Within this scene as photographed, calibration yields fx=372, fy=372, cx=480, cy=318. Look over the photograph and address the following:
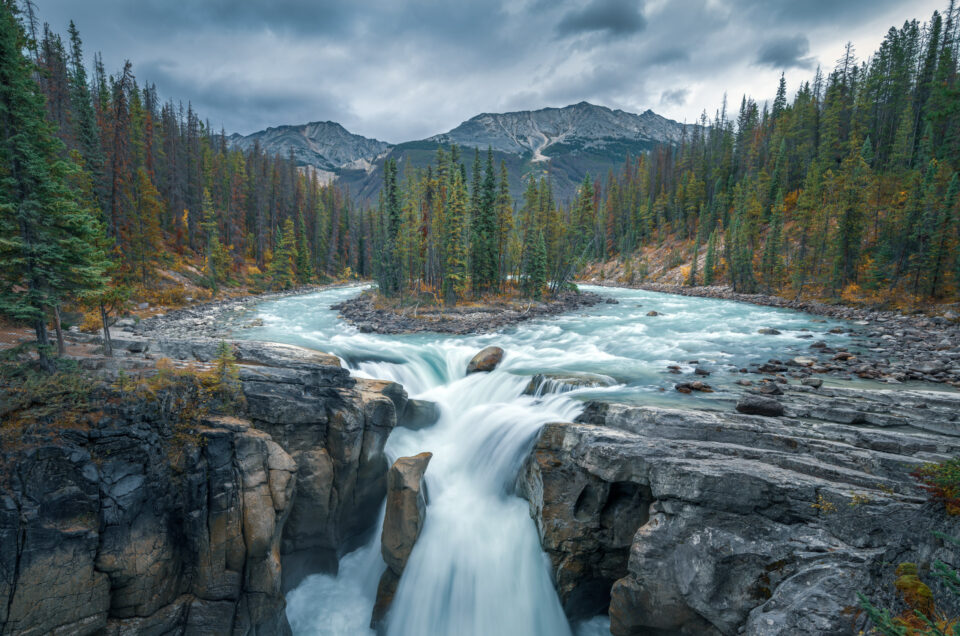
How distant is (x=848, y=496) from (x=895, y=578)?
1.31m

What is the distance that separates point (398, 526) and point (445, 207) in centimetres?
3734

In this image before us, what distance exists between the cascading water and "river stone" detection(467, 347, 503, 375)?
63 cm

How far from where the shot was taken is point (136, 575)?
767cm

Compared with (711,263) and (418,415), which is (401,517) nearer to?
(418,415)

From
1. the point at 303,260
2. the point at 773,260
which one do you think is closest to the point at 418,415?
the point at 773,260

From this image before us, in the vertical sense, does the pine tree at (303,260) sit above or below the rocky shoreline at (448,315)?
above

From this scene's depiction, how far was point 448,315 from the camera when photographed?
36125 millimetres

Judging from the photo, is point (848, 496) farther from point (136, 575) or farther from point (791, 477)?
point (136, 575)

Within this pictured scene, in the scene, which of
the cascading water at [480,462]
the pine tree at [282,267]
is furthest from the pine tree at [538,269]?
the pine tree at [282,267]

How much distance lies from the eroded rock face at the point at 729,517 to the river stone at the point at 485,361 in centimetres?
856

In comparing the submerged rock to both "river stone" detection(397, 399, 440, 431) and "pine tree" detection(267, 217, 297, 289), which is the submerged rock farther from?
"pine tree" detection(267, 217, 297, 289)

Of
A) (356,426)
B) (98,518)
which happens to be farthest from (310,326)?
(98,518)

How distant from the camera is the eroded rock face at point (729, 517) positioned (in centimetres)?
591

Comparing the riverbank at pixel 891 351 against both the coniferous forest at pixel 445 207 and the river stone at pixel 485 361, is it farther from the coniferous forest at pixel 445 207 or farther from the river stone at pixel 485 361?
the river stone at pixel 485 361
